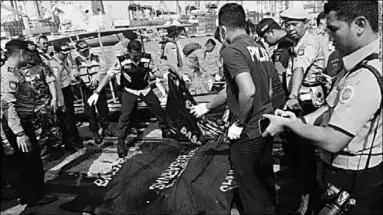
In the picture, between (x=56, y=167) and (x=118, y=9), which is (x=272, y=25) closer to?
(x=56, y=167)

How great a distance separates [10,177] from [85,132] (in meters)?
2.32

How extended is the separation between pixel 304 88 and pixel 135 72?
2.53 meters

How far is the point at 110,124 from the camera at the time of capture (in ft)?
23.0

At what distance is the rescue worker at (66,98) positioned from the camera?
5773 millimetres

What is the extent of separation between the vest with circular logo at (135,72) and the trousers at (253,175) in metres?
2.62

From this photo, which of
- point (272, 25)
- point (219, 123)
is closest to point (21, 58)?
point (219, 123)

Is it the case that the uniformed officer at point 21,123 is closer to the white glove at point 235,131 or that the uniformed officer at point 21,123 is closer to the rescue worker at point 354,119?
the white glove at point 235,131

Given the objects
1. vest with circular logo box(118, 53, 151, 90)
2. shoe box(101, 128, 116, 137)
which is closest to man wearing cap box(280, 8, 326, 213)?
vest with circular logo box(118, 53, 151, 90)

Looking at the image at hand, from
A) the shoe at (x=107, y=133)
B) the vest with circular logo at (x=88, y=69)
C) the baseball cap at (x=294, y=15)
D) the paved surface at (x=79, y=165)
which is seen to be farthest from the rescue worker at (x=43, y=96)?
the baseball cap at (x=294, y=15)

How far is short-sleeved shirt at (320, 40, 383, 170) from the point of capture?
1548mm

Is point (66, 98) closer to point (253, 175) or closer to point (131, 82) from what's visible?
point (131, 82)

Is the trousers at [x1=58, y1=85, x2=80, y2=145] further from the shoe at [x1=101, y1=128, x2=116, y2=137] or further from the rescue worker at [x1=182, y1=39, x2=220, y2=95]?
the rescue worker at [x1=182, y1=39, x2=220, y2=95]

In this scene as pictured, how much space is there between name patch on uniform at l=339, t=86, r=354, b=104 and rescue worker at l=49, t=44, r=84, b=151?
16.2ft

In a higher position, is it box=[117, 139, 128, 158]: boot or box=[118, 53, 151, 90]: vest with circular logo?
box=[118, 53, 151, 90]: vest with circular logo
